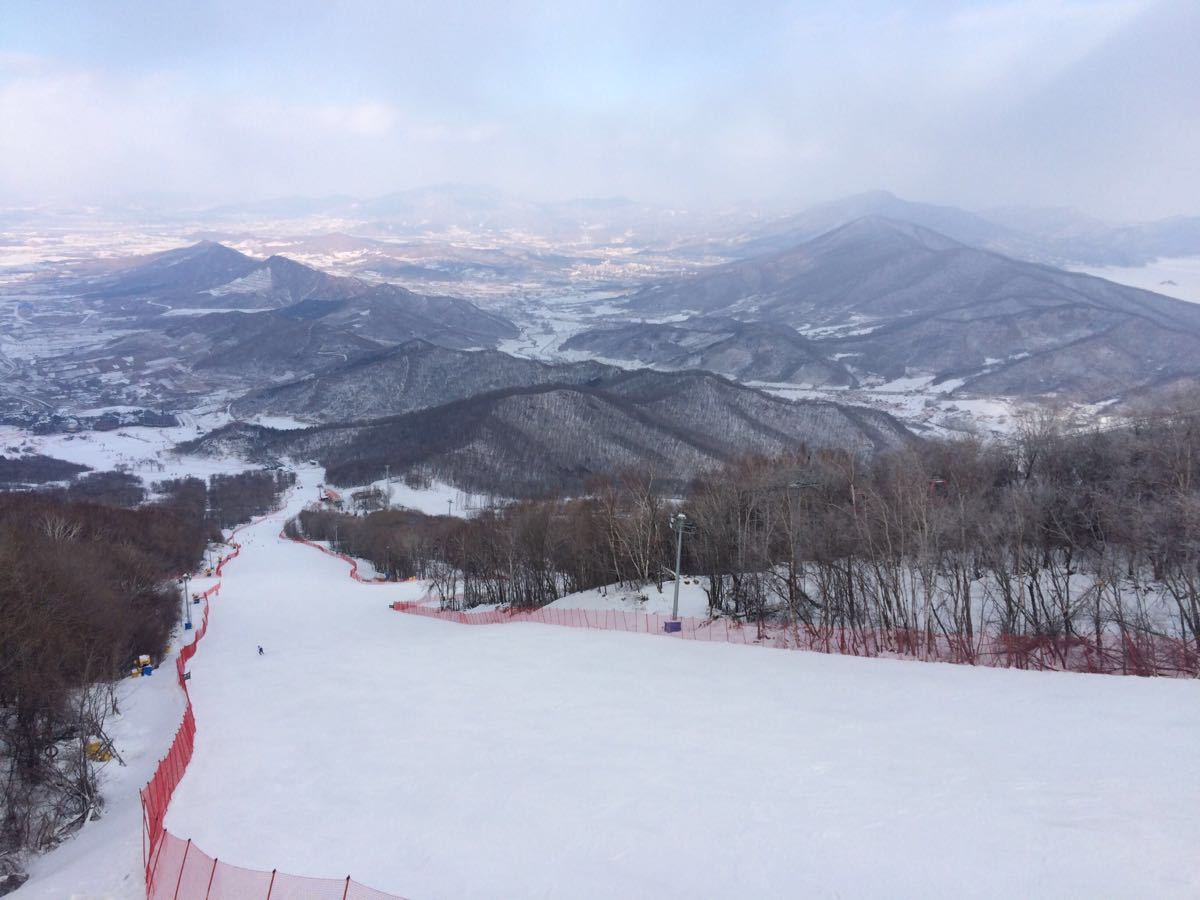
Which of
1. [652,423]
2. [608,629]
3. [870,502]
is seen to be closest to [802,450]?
[870,502]

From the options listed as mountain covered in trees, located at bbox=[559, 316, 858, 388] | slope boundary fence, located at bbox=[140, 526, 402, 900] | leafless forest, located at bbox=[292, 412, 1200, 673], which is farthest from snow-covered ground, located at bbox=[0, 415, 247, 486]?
slope boundary fence, located at bbox=[140, 526, 402, 900]

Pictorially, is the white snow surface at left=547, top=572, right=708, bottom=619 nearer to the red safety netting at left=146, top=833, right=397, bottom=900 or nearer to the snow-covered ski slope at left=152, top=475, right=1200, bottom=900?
the snow-covered ski slope at left=152, top=475, right=1200, bottom=900

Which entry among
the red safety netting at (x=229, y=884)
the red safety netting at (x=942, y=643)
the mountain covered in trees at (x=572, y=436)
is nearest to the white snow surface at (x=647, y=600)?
the red safety netting at (x=942, y=643)

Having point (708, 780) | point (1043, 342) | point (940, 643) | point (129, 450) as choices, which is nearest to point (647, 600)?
point (940, 643)

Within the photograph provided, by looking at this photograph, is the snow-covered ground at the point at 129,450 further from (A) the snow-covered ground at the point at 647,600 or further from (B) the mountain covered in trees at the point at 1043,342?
(B) the mountain covered in trees at the point at 1043,342

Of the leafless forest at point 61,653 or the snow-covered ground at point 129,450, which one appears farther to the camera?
the snow-covered ground at point 129,450

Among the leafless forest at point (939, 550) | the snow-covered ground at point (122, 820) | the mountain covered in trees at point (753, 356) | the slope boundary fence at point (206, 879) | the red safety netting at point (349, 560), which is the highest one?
the mountain covered in trees at point (753, 356)
